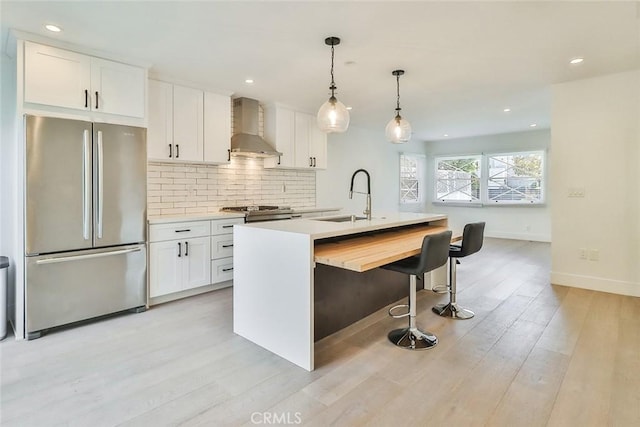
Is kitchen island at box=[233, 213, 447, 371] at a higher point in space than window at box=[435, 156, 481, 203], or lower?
lower

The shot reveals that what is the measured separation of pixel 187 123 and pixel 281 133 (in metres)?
1.45

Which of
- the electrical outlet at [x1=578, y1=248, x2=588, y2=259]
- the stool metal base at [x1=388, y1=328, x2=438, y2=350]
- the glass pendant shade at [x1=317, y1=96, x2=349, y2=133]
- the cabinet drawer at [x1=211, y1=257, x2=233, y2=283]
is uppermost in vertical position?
the glass pendant shade at [x1=317, y1=96, x2=349, y2=133]

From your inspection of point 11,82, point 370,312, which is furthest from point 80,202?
point 370,312

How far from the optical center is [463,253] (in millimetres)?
3090

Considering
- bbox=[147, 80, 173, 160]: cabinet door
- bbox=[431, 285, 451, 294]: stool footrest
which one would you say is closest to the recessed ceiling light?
bbox=[147, 80, 173, 160]: cabinet door

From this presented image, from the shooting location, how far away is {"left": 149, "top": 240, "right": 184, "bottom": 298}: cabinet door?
137 inches

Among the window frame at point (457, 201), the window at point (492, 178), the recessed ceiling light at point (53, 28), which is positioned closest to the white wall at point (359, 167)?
the window frame at point (457, 201)

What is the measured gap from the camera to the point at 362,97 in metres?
4.72

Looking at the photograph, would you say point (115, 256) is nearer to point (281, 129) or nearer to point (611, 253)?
point (281, 129)

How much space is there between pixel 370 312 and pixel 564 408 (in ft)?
5.30

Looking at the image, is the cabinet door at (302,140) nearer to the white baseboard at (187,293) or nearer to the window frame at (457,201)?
the white baseboard at (187,293)

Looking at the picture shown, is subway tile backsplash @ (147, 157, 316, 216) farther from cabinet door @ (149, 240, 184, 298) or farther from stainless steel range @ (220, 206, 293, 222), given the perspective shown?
cabinet door @ (149, 240, 184, 298)

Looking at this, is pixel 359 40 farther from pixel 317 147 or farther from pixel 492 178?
pixel 492 178

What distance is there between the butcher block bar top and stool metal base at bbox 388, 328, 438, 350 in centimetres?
69
